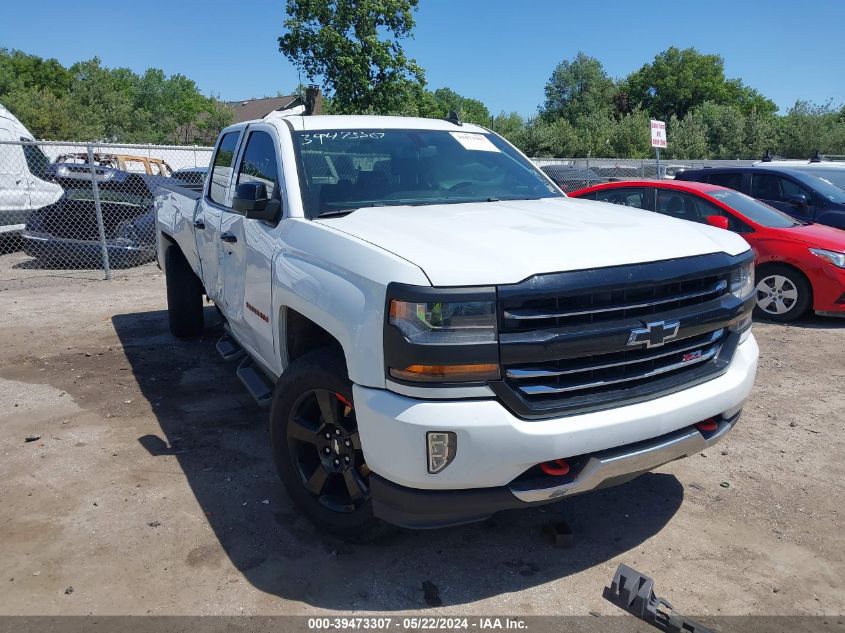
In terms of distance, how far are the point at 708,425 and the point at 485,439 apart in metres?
1.23

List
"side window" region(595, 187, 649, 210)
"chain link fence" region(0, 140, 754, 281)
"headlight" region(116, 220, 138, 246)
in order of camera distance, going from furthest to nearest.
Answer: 1. "headlight" region(116, 220, 138, 246)
2. "chain link fence" region(0, 140, 754, 281)
3. "side window" region(595, 187, 649, 210)

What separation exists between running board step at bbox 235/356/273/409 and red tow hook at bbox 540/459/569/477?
172 centimetres

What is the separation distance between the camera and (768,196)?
1063cm

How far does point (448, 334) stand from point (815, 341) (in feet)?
19.9

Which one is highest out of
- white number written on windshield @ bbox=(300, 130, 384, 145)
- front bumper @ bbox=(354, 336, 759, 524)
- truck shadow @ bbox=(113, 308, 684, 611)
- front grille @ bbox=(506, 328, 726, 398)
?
white number written on windshield @ bbox=(300, 130, 384, 145)

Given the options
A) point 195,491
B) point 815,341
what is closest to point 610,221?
point 195,491

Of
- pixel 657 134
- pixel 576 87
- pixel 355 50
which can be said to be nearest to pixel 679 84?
pixel 576 87

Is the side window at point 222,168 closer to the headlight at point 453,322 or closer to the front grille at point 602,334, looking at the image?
the headlight at point 453,322

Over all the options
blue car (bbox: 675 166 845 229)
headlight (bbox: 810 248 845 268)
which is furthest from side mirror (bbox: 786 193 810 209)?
headlight (bbox: 810 248 845 268)

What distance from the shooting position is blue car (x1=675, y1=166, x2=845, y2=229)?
10.1 meters

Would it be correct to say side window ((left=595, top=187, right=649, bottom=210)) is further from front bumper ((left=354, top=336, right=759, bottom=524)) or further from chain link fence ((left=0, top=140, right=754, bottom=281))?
front bumper ((left=354, top=336, right=759, bottom=524))

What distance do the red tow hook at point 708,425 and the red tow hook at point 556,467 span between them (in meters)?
0.75

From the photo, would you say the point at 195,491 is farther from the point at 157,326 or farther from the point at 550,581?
the point at 157,326

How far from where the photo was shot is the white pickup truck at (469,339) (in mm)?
2527
